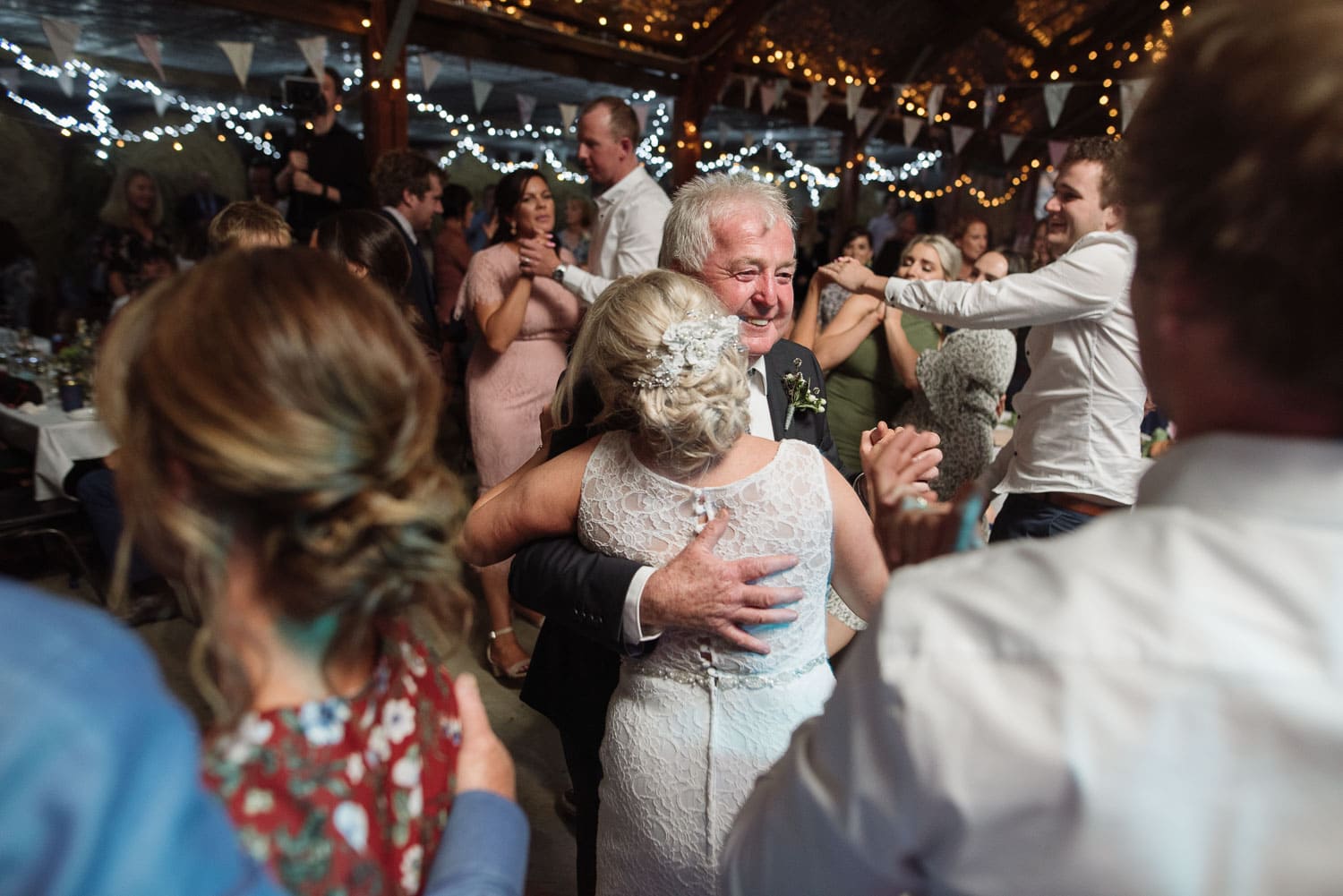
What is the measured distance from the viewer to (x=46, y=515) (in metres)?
3.13

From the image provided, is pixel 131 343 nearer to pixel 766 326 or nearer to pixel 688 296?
pixel 688 296

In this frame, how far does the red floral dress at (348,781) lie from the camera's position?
0.64m

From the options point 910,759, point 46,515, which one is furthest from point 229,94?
point 910,759

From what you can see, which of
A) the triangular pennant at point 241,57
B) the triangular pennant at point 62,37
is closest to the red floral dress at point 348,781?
the triangular pennant at point 62,37

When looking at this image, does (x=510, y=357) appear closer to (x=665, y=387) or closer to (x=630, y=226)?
(x=630, y=226)

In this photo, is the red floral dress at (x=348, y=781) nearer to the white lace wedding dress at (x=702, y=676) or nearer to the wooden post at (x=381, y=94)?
the white lace wedding dress at (x=702, y=676)

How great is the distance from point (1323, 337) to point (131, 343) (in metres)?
0.83

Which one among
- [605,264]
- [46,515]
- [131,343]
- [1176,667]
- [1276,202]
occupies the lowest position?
[46,515]

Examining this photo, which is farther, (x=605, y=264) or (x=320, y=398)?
(x=605, y=264)

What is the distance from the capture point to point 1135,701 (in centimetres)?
49

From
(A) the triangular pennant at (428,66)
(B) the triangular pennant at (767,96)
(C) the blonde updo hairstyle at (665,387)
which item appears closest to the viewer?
(C) the blonde updo hairstyle at (665,387)

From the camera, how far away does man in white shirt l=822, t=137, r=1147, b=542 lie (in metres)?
2.07

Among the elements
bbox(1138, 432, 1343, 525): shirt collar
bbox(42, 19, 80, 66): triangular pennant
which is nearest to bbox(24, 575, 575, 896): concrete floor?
bbox(1138, 432, 1343, 525): shirt collar

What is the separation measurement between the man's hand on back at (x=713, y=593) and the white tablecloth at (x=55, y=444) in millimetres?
2947
